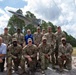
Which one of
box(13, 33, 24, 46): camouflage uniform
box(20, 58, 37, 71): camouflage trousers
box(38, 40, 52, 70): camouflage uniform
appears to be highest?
box(13, 33, 24, 46): camouflage uniform

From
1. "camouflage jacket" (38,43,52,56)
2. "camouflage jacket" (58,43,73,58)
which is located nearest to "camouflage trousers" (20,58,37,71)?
"camouflage jacket" (38,43,52,56)

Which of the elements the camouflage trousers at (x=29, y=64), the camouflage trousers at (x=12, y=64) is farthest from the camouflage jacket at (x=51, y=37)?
the camouflage trousers at (x=12, y=64)

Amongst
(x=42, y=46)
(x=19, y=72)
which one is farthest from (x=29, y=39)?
(x=19, y=72)

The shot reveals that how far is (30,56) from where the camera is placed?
13.0 meters

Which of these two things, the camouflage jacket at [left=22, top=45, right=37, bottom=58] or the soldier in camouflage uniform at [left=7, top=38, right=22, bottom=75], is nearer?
the soldier in camouflage uniform at [left=7, top=38, right=22, bottom=75]

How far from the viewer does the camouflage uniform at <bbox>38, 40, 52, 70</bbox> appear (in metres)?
13.1

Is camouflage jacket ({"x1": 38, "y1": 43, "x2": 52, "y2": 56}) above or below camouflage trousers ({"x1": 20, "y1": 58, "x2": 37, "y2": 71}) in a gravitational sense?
above

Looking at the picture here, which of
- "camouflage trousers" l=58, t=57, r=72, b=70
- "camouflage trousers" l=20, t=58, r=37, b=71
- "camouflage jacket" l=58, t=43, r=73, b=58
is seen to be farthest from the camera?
"camouflage jacket" l=58, t=43, r=73, b=58

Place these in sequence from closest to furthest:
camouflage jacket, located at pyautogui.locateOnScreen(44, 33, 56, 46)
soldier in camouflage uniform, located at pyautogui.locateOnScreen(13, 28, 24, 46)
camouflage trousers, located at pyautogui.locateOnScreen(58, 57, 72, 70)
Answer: camouflage trousers, located at pyautogui.locateOnScreen(58, 57, 72, 70)
soldier in camouflage uniform, located at pyautogui.locateOnScreen(13, 28, 24, 46)
camouflage jacket, located at pyautogui.locateOnScreen(44, 33, 56, 46)

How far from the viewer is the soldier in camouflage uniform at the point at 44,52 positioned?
1312cm

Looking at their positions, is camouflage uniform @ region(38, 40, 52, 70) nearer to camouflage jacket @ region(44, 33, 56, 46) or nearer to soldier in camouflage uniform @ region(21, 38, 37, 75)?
soldier in camouflage uniform @ region(21, 38, 37, 75)

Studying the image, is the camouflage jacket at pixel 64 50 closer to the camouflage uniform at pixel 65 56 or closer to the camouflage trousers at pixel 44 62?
the camouflage uniform at pixel 65 56

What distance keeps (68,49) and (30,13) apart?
46.3 m

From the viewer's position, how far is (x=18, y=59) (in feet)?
42.6
